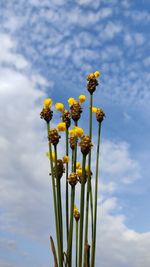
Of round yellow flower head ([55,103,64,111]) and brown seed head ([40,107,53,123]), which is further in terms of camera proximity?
round yellow flower head ([55,103,64,111])

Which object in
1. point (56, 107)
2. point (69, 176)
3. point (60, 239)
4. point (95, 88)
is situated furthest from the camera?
point (95, 88)

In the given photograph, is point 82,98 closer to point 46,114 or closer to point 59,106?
point 59,106

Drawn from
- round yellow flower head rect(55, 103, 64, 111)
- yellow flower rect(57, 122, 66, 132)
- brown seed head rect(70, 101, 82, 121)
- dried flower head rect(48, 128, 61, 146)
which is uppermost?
round yellow flower head rect(55, 103, 64, 111)

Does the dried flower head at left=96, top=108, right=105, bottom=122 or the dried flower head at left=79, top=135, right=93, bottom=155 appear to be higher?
the dried flower head at left=96, top=108, right=105, bottom=122

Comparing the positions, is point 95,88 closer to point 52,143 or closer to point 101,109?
point 101,109

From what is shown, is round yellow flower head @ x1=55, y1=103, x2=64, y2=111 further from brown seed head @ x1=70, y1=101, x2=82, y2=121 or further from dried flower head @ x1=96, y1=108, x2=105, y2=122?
dried flower head @ x1=96, y1=108, x2=105, y2=122

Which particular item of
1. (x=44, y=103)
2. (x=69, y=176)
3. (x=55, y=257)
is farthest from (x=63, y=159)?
(x=55, y=257)

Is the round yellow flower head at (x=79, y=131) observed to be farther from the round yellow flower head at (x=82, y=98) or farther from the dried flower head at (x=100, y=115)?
the dried flower head at (x=100, y=115)

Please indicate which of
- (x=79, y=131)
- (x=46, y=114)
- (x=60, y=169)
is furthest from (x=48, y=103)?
(x=60, y=169)
